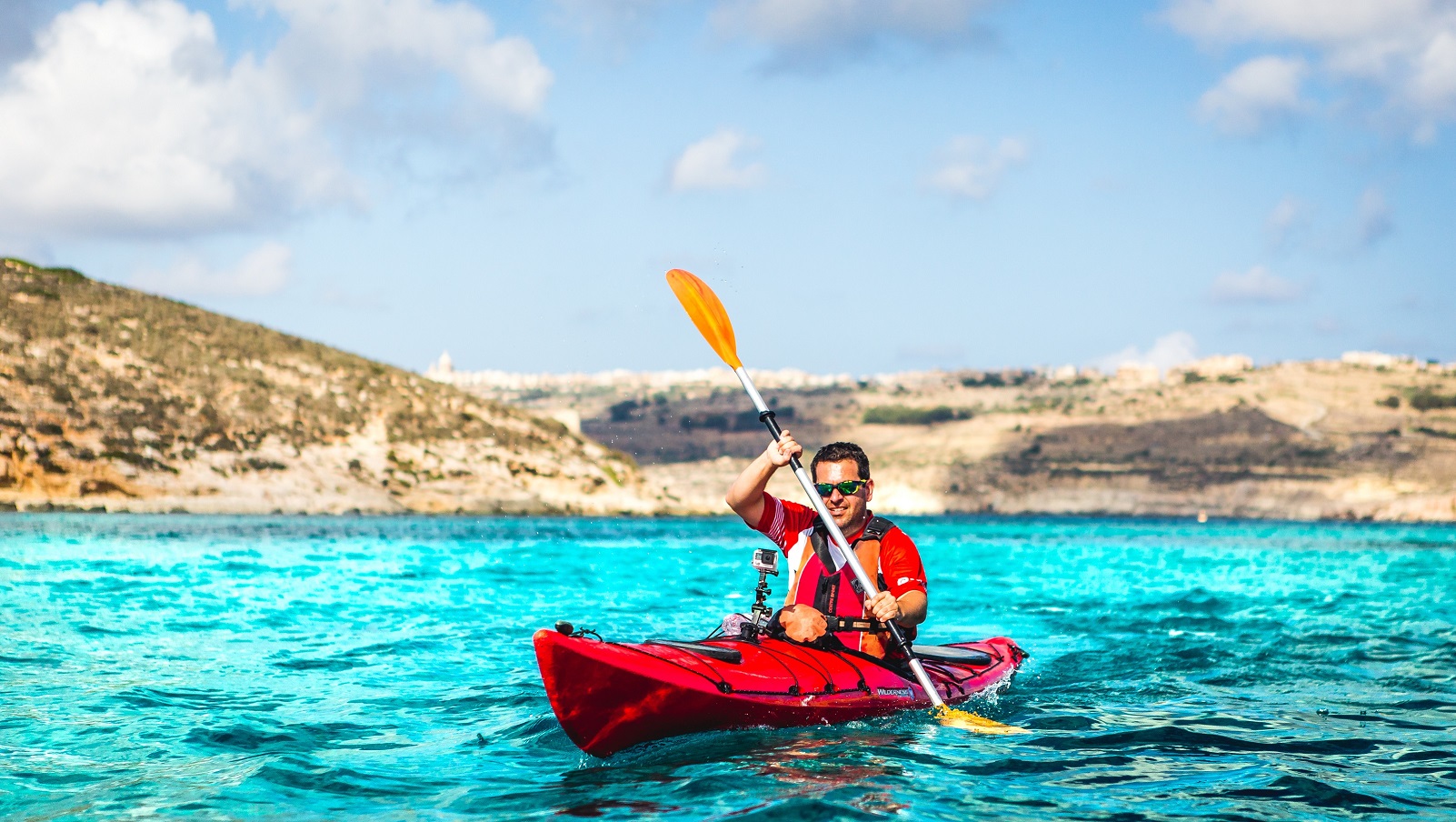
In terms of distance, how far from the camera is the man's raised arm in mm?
6781

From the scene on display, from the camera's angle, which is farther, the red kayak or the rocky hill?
the rocky hill

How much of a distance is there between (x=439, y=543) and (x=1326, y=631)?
2413 centimetres

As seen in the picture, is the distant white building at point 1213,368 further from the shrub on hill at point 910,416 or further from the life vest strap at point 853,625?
the life vest strap at point 853,625

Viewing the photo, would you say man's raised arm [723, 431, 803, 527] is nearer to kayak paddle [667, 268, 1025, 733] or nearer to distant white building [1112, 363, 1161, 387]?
kayak paddle [667, 268, 1025, 733]

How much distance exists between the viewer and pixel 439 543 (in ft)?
109

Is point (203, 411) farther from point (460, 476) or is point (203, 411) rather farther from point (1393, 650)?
point (1393, 650)

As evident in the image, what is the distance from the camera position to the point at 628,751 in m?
7.00

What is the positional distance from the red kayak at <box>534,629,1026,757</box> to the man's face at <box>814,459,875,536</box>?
89 cm

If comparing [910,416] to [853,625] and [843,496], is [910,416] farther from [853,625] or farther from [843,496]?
[843,496]

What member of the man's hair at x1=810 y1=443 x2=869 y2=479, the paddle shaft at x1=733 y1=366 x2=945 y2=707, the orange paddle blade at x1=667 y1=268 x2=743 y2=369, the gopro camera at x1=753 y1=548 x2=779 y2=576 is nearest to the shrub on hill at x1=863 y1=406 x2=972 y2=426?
the orange paddle blade at x1=667 y1=268 x2=743 y2=369

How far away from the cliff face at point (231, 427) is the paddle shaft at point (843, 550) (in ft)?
144

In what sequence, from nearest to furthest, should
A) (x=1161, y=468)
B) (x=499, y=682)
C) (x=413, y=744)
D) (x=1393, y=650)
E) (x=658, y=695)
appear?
(x=658, y=695) < (x=413, y=744) < (x=499, y=682) < (x=1393, y=650) < (x=1161, y=468)

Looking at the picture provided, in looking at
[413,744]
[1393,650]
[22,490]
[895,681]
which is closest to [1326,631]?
[1393,650]

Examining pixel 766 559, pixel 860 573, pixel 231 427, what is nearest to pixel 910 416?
pixel 231 427
